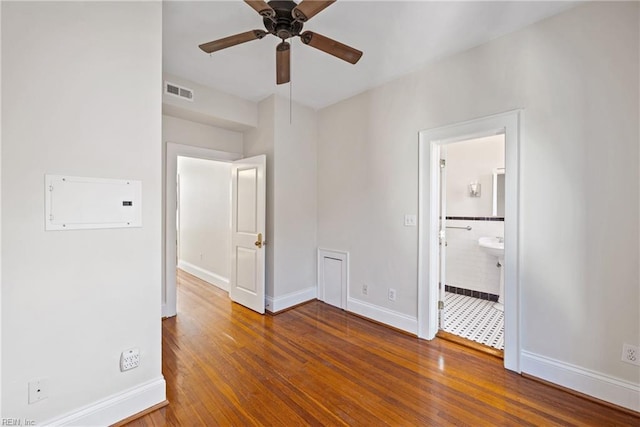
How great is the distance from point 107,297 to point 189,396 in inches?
35.2

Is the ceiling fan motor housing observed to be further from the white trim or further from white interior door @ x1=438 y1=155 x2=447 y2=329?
the white trim

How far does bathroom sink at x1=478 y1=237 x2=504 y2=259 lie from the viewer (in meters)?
3.34

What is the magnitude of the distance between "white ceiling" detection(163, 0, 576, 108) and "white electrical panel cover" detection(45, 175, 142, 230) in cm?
135

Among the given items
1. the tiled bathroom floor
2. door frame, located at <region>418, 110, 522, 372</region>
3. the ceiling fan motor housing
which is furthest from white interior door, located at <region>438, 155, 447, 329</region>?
the ceiling fan motor housing

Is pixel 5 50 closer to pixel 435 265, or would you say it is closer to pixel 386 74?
pixel 386 74

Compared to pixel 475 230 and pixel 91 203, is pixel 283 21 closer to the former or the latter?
pixel 91 203

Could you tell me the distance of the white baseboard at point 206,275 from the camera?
4.32 metres

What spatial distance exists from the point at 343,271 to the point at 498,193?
8.08 ft

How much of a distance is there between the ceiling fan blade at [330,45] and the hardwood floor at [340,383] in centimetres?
242

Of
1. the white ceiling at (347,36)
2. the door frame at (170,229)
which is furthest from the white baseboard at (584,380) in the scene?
the door frame at (170,229)

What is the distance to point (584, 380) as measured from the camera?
187cm

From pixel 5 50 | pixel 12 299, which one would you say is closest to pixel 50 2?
pixel 5 50

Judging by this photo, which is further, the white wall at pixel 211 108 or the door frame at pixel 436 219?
the white wall at pixel 211 108

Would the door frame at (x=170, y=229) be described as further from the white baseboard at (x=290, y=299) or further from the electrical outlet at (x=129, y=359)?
the electrical outlet at (x=129, y=359)
